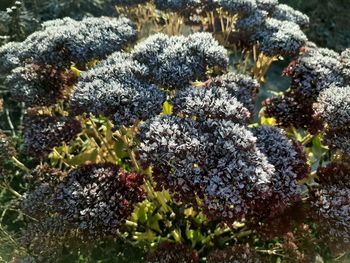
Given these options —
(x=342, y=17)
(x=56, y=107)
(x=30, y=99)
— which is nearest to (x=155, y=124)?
(x=30, y=99)

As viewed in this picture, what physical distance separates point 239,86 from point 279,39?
1.22m

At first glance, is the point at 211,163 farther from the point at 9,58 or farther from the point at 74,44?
the point at 9,58

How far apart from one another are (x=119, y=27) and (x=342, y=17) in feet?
22.8

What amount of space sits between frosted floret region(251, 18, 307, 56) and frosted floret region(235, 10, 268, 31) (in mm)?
86

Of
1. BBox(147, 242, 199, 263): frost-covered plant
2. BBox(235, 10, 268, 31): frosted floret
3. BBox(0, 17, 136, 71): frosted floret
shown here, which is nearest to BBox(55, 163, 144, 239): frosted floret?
BBox(147, 242, 199, 263): frost-covered plant

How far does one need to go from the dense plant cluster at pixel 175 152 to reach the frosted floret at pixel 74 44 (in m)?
0.01

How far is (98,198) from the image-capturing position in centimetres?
289

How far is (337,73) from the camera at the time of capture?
374 cm

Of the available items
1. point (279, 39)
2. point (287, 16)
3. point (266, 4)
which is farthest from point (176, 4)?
point (287, 16)

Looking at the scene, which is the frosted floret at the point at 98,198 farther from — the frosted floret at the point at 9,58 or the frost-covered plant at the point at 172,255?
the frosted floret at the point at 9,58

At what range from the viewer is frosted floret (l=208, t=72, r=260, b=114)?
3.32 meters

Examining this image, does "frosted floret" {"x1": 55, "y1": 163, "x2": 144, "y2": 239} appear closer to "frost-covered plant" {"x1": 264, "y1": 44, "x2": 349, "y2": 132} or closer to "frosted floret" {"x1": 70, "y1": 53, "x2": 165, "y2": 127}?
"frosted floret" {"x1": 70, "y1": 53, "x2": 165, "y2": 127}

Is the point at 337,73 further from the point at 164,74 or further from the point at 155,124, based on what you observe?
the point at 155,124

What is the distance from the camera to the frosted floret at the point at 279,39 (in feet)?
14.3
